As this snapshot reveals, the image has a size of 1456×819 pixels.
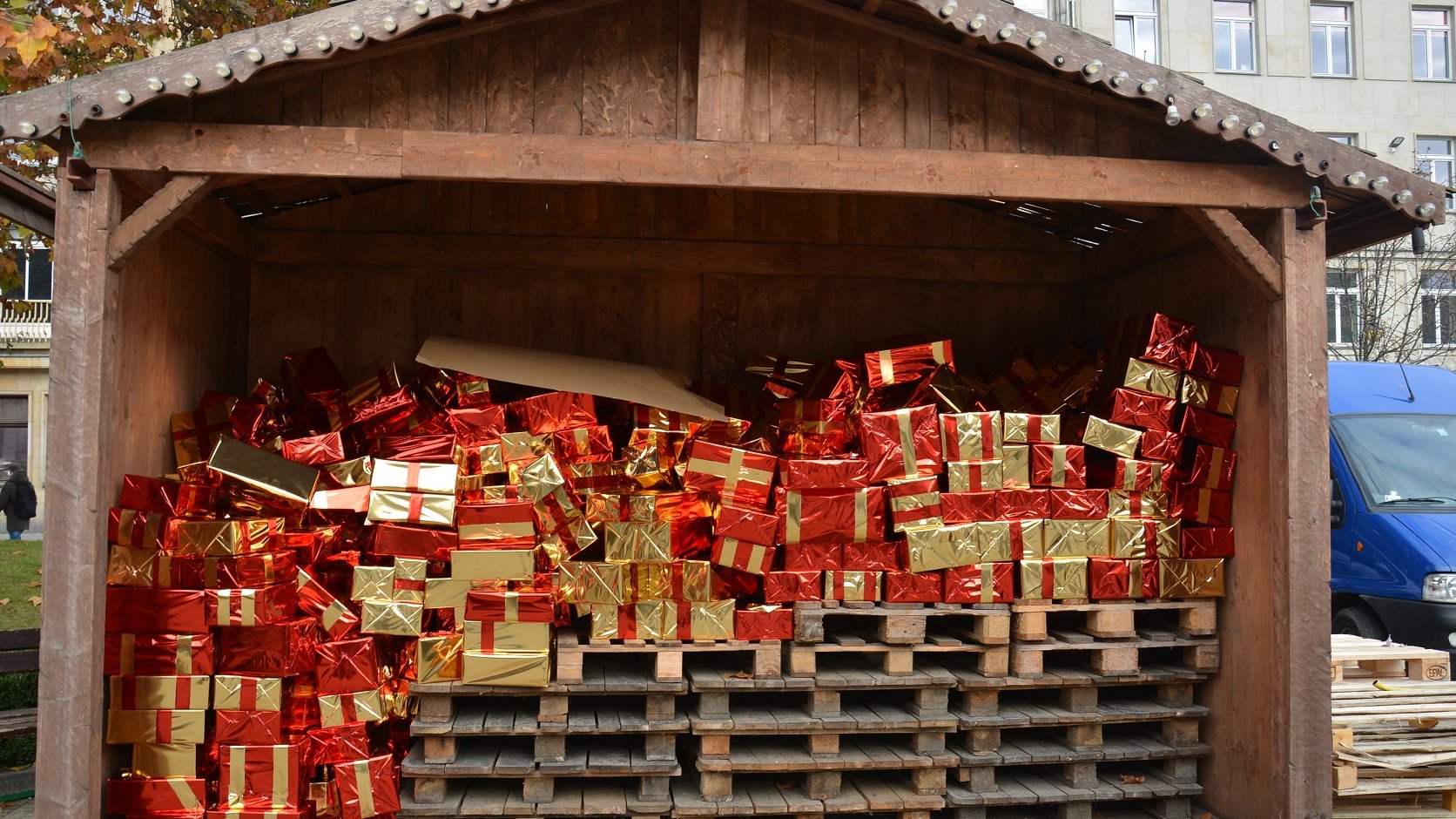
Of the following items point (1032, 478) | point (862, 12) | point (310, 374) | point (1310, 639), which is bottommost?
point (1310, 639)

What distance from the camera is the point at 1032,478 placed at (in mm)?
5879

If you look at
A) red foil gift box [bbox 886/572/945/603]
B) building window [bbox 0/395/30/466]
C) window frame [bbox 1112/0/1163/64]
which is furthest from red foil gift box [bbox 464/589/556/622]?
building window [bbox 0/395/30/466]

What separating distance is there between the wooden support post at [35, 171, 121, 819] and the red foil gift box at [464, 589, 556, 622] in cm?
166

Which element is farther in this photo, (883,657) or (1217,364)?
(1217,364)

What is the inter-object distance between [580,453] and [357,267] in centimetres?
258

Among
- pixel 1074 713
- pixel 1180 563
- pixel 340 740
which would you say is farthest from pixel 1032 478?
pixel 340 740

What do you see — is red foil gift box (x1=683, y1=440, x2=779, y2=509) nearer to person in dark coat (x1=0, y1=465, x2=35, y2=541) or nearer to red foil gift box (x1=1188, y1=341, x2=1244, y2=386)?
red foil gift box (x1=1188, y1=341, x2=1244, y2=386)

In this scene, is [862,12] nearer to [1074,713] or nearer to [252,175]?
[252,175]

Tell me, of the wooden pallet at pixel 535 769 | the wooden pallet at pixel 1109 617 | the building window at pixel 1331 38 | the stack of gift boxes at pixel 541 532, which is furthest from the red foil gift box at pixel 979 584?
the building window at pixel 1331 38

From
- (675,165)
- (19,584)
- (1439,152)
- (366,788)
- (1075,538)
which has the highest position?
(1439,152)

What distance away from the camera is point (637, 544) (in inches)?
216

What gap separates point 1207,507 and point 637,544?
10.9 ft

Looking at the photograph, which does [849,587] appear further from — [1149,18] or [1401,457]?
[1149,18]

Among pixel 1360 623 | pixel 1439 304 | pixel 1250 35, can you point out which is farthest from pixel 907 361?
pixel 1250 35
